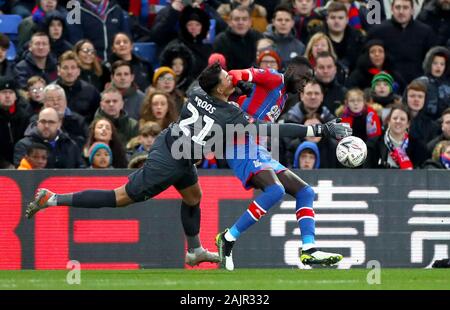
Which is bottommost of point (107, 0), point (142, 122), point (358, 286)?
point (358, 286)

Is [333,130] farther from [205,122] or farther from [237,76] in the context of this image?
[205,122]

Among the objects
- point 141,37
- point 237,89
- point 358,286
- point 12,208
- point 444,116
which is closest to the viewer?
point 358,286

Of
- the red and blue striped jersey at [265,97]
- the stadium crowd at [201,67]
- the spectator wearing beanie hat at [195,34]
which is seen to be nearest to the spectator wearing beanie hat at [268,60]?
the stadium crowd at [201,67]

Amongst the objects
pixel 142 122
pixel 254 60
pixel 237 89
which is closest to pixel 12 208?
pixel 142 122

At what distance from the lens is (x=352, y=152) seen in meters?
14.3

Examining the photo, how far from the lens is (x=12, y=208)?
16359 millimetres

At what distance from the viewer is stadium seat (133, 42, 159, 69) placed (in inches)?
800

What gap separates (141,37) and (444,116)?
513 cm

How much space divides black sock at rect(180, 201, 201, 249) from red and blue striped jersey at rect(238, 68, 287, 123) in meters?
1.22

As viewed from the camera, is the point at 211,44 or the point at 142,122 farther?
the point at 211,44

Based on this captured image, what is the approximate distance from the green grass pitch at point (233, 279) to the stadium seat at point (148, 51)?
213 inches

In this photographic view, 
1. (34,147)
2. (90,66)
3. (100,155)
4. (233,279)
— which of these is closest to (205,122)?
(233,279)

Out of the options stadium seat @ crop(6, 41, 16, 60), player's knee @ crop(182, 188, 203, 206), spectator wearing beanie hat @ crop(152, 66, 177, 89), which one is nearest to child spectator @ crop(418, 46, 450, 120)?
spectator wearing beanie hat @ crop(152, 66, 177, 89)

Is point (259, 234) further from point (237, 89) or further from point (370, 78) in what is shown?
point (370, 78)
